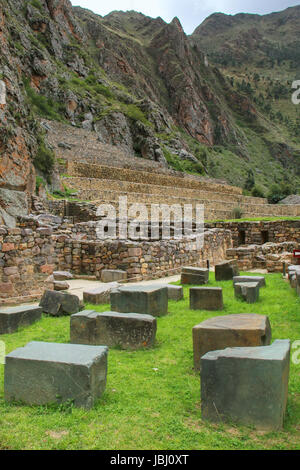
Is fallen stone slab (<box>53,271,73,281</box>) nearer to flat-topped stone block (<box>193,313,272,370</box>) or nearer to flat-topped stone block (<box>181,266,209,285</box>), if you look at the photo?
flat-topped stone block (<box>181,266,209,285</box>)

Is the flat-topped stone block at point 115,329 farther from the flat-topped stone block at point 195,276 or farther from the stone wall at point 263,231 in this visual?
the stone wall at point 263,231

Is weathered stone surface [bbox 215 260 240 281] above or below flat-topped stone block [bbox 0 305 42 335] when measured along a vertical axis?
above

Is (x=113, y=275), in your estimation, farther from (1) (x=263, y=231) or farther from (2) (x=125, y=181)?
(2) (x=125, y=181)

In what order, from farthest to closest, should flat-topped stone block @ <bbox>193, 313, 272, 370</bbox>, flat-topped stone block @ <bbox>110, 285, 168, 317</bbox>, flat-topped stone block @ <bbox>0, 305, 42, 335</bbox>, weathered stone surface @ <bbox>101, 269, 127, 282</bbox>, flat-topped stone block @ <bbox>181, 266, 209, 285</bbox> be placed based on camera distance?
weathered stone surface @ <bbox>101, 269, 127, 282</bbox>, flat-topped stone block @ <bbox>181, 266, 209, 285</bbox>, flat-topped stone block @ <bbox>110, 285, 168, 317</bbox>, flat-topped stone block @ <bbox>0, 305, 42, 335</bbox>, flat-topped stone block @ <bbox>193, 313, 272, 370</bbox>

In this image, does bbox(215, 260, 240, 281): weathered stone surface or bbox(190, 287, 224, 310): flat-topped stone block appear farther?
bbox(215, 260, 240, 281): weathered stone surface

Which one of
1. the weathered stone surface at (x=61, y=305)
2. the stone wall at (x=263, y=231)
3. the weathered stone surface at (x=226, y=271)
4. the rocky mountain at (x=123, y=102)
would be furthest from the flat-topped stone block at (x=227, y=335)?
the stone wall at (x=263, y=231)

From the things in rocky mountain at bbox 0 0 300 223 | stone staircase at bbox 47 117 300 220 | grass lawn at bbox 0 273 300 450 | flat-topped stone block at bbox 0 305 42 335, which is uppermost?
rocky mountain at bbox 0 0 300 223

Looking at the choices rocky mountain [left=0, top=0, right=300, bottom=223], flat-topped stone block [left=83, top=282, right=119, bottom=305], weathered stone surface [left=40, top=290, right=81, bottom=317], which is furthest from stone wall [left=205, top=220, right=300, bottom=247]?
weathered stone surface [left=40, top=290, right=81, bottom=317]

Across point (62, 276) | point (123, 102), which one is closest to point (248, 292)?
point (62, 276)

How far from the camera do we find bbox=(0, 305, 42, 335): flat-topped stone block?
701 centimetres

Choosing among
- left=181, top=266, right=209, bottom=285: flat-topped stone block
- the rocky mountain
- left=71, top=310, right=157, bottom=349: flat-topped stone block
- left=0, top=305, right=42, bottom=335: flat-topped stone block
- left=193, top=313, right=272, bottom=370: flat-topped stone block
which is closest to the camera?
left=193, top=313, right=272, bottom=370: flat-topped stone block

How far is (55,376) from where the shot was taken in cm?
394

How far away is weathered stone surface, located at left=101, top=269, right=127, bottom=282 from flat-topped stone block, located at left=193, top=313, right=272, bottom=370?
22.2 feet

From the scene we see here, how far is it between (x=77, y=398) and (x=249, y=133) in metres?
118
